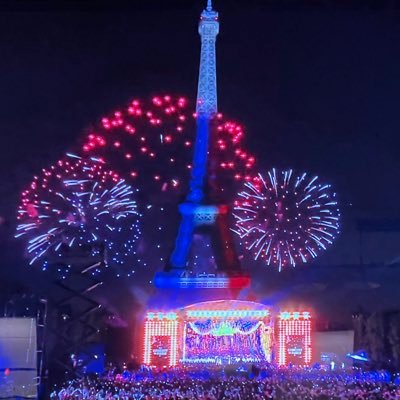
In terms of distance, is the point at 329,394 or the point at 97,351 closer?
the point at 329,394

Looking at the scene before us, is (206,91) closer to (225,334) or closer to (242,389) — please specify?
(225,334)

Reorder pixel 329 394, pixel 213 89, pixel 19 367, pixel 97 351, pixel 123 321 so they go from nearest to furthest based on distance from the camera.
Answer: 1. pixel 329 394
2. pixel 19 367
3. pixel 97 351
4. pixel 123 321
5. pixel 213 89

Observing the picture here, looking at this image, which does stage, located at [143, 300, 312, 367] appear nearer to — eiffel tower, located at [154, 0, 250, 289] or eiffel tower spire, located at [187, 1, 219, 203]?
eiffel tower, located at [154, 0, 250, 289]

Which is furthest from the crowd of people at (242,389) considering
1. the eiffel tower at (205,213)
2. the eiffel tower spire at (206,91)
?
the eiffel tower spire at (206,91)

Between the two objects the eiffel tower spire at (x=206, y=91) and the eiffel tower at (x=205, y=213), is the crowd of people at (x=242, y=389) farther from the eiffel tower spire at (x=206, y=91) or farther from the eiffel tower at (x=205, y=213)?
the eiffel tower spire at (x=206, y=91)

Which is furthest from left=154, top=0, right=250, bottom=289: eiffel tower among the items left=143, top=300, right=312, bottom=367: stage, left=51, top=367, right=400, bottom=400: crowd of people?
left=51, top=367, right=400, bottom=400: crowd of people

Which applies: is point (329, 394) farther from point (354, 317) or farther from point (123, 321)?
point (123, 321)

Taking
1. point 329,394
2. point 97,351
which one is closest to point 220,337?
point 97,351

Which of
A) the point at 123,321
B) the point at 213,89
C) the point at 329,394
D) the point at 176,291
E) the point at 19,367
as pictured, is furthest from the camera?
the point at 213,89
